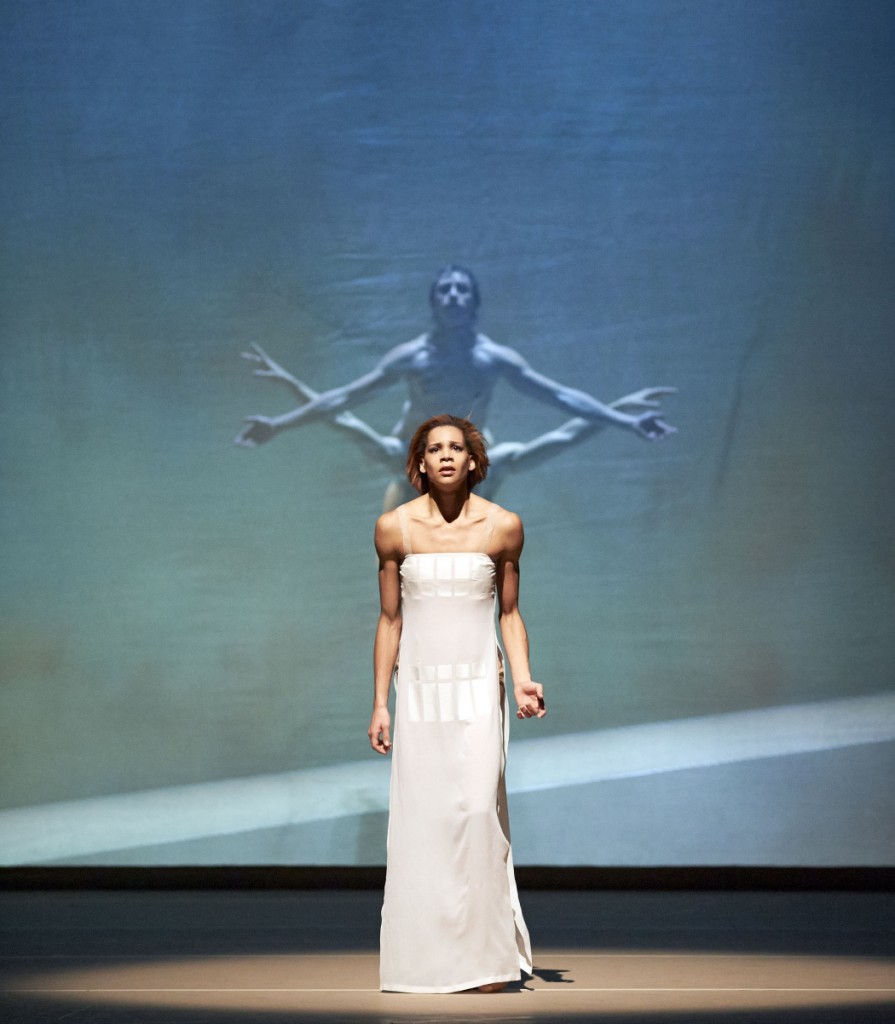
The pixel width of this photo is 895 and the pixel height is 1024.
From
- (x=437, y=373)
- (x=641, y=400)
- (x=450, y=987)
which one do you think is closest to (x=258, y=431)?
(x=437, y=373)

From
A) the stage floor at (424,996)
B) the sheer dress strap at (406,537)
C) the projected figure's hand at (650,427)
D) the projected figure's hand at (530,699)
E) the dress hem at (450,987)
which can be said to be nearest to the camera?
the stage floor at (424,996)

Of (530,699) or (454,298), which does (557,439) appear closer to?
(454,298)

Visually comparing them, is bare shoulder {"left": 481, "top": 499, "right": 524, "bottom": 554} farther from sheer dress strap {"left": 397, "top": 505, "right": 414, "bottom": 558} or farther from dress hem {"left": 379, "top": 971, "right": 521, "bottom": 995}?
dress hem {"left": 379, "top": 971, "right": 521, "bottom": 995}

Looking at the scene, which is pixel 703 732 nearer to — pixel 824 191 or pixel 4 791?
pixel 824 191

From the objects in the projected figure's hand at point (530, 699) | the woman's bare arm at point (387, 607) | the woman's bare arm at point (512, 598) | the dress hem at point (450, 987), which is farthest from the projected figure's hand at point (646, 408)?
the dress hem at point (450, 987)

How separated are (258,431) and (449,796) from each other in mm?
3008

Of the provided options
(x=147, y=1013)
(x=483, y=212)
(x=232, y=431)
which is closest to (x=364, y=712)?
(x=232, y=431)

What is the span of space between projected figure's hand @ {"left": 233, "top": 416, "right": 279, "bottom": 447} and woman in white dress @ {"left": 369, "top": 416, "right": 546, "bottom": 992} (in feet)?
8.47

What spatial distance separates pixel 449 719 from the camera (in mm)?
3941

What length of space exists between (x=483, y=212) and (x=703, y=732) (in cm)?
231

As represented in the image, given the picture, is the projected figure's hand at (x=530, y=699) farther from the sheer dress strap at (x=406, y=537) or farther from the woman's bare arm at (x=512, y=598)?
the sheer dress strap at (x=406, y=537)

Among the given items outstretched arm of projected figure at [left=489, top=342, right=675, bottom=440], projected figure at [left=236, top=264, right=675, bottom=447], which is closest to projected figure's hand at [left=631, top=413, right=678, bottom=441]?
outstretched arm of projected figure at [left=489, top=342, right=675, bottom=440]

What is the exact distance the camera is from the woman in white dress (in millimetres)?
3854

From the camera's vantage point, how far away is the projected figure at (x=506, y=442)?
6586mm
